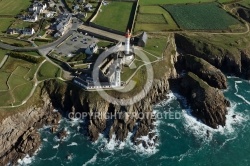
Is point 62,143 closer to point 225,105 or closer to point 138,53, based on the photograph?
point 138,53

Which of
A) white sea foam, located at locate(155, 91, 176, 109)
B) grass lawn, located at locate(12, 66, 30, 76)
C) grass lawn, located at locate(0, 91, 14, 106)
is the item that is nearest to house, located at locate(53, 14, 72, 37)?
grass lawn, located at locate(12, 66, 30, 76)

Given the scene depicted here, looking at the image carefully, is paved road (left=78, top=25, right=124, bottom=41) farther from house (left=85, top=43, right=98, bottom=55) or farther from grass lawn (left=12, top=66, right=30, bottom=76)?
grass lawn (left=12, top=66, right=30, bottom=76)

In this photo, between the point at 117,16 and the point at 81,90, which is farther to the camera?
the point at 117,16

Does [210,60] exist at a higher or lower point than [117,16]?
lower

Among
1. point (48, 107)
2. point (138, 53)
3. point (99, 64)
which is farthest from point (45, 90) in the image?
point (138, 53)

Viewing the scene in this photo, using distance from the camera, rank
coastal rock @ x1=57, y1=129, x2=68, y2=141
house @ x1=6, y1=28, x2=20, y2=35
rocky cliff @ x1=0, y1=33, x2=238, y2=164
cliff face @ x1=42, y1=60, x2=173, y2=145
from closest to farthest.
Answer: rocky cliff @ x1=0, y1=33, x2=238, y2=164
coastal rock @ x1=57, y1=129, x2=68, y2=141
cliff face @ x1=42, y1=60, x2=173, y2=145
house @ x1=6, y1=28, x2=20, y2=35

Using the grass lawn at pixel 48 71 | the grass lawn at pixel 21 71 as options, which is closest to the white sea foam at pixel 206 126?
the grass lawn at pixel 48 71

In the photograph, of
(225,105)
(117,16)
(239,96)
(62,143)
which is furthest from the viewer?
(117,16)
